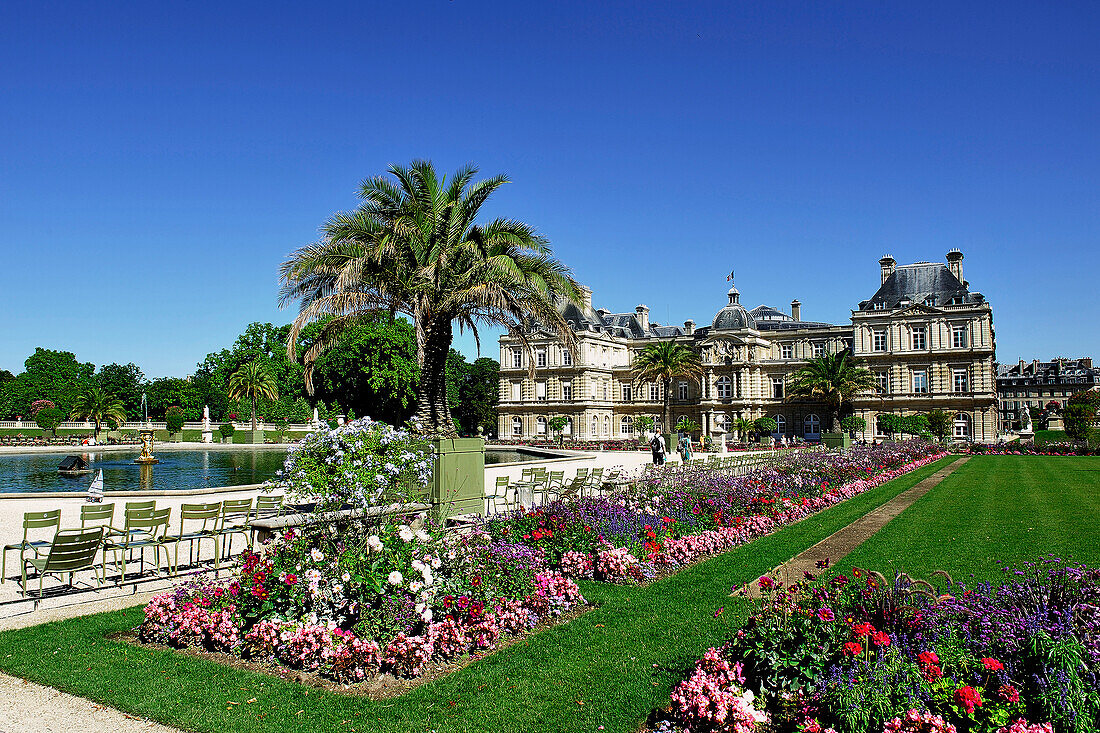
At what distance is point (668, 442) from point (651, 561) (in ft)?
131

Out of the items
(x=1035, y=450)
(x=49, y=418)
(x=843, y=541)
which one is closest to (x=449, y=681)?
(x=843, y=541)

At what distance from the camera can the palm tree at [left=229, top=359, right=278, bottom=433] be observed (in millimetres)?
62688

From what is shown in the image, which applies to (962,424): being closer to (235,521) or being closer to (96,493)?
(235,521)

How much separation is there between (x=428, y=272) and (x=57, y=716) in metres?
11.5

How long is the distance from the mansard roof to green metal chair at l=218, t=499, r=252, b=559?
6097 cm

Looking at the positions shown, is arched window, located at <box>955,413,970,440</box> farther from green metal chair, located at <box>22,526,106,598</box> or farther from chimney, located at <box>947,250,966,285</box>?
green metal chair, located at <box>22,526,106,598</box>

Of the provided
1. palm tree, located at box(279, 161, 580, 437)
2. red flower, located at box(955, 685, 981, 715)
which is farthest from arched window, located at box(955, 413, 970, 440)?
red flower, located at box(955, 685, 981, 715)

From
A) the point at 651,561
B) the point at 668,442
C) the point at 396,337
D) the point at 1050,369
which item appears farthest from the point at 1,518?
the point at 1050,369

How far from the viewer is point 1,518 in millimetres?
14742

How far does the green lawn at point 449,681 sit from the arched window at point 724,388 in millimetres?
62019

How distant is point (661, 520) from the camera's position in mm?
10984

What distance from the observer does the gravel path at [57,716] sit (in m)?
5.05

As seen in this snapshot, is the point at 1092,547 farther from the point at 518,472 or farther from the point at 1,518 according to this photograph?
the point at 1,518

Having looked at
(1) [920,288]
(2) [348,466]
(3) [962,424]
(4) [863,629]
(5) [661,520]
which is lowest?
(5) [661,520]
